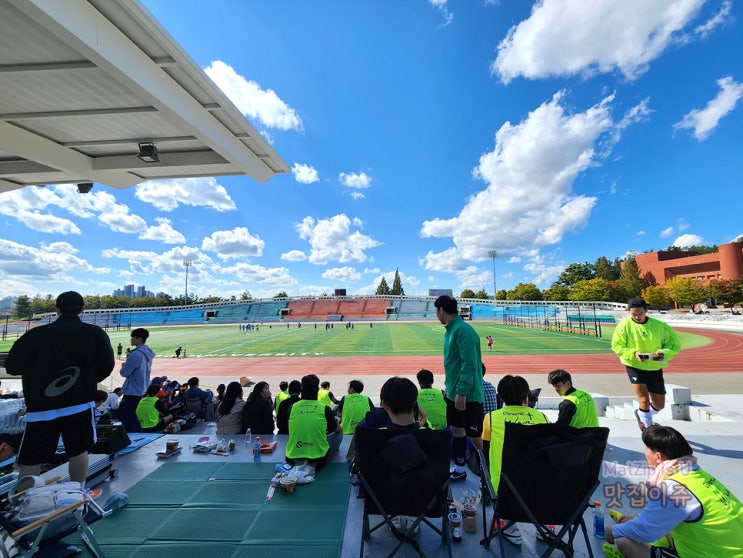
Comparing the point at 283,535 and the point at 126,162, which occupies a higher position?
the point at 126,162

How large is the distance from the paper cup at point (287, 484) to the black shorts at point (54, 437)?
6.72ft

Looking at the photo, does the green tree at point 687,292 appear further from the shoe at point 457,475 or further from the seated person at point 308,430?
the seated person at point 308,430

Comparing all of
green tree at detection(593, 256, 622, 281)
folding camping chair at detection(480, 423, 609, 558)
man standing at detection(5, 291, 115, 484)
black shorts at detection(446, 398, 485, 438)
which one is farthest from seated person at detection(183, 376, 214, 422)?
green tree at detection(593, 256, 622, 281)

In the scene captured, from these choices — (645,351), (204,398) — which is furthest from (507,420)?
(204,398)

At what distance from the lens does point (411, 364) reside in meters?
20.1

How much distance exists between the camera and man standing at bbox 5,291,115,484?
10.4 ft

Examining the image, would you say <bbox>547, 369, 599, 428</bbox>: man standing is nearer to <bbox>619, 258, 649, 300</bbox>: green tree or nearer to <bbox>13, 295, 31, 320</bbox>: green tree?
<bbox>619, 258, 649, 300</bbox>: green tree

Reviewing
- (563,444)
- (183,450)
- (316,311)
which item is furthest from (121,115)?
(316,311)

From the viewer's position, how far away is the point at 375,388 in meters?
13.6

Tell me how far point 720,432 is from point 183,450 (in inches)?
332

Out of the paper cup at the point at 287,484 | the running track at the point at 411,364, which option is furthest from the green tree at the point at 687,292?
the paper cup at the point at 287,484

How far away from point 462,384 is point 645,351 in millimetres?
3191

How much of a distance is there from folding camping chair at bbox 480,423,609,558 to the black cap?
4370 millimetres

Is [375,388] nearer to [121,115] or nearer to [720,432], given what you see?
[720,432]
